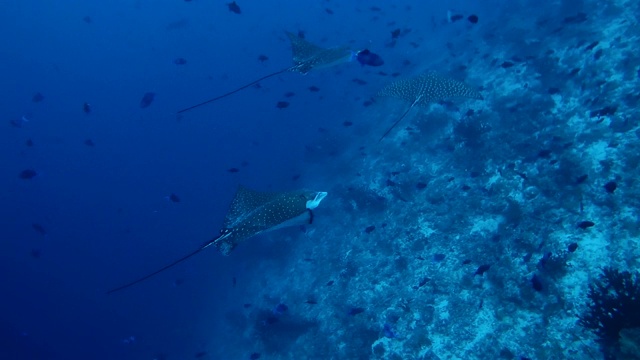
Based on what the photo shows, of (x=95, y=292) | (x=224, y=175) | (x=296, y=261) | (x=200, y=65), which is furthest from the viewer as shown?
(x=200, y=65)

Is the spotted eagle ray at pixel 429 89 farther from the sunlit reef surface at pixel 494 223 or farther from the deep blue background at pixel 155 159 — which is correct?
the deep blue background at pixel 155 159

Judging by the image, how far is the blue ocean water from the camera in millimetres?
8109

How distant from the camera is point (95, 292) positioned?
3578cm

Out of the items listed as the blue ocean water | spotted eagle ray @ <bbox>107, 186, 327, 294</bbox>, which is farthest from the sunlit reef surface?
spotted eagle ray @ <bbox>107, 186, 327, 294</bbox>

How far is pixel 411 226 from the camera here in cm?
1280

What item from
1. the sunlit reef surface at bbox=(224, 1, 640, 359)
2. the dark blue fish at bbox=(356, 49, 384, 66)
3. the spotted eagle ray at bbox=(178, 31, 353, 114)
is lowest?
the sunlit reef surface at bbox=(224, 1, 640, 359)

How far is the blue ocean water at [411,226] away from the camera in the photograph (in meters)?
8.11

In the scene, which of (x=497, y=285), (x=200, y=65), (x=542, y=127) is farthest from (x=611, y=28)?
(x=200, y=65)

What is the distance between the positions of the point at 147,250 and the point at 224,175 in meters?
14.6

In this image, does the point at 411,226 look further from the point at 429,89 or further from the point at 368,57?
the point at 368,57

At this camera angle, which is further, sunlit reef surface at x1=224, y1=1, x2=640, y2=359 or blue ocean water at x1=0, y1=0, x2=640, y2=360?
blue ocean water at x1=0, y1=0, x2=640, y2=360

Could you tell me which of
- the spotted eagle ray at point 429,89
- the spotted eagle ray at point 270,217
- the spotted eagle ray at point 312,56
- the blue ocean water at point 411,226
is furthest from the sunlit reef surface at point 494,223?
the spotted eagle ray at point 312,56

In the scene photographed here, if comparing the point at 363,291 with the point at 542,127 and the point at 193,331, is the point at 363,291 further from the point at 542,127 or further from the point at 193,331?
the point at 193,331

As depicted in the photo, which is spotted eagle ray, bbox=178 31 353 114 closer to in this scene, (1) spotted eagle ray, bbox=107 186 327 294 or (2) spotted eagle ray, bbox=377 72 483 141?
(2) spotted eagle ray, bbox=377 72 483 141
